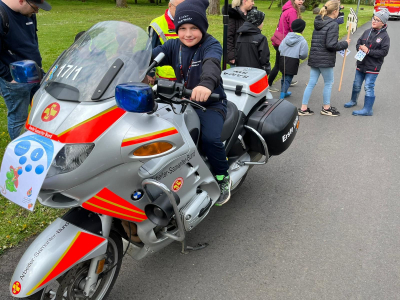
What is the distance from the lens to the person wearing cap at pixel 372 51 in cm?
615

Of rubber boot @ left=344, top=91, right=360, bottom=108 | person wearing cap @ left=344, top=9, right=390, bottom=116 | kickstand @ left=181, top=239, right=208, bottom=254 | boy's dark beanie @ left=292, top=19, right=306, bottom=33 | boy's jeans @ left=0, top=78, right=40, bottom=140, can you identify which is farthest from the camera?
rubber boot @ left=344, top=91, right=360, bottom=108

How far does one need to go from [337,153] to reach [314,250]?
7.27 ft

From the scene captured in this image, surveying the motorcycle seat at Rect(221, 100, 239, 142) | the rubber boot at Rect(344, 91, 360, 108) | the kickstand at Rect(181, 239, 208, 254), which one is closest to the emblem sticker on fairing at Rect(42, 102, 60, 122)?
the motorcycle seat at Rect(221, 100, 239, 142)

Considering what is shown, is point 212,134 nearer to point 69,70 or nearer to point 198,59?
point 198,59

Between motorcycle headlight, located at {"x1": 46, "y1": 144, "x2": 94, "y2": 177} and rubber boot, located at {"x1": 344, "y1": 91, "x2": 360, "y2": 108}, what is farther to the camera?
rubber boot, located at {"x1": 344, "y1": 91, "x2": 360, "y2": 108}

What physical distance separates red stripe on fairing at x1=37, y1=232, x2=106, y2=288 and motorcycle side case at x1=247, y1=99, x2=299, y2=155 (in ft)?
6.12

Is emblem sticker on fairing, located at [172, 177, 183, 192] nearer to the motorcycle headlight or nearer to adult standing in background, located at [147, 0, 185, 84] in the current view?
the motorcycle headlight

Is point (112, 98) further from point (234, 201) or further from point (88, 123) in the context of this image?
point (234, 201)

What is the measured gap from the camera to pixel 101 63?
2.12 m

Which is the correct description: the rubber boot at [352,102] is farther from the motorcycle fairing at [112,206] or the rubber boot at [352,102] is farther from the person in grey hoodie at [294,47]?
the motorcycle fairing at [112,206]

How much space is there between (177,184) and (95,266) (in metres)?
0.75

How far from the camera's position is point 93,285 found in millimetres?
2438

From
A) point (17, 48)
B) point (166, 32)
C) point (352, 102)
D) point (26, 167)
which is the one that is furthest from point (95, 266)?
point (352, 102)

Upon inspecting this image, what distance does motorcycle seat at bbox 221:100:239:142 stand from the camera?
10.3 feet
